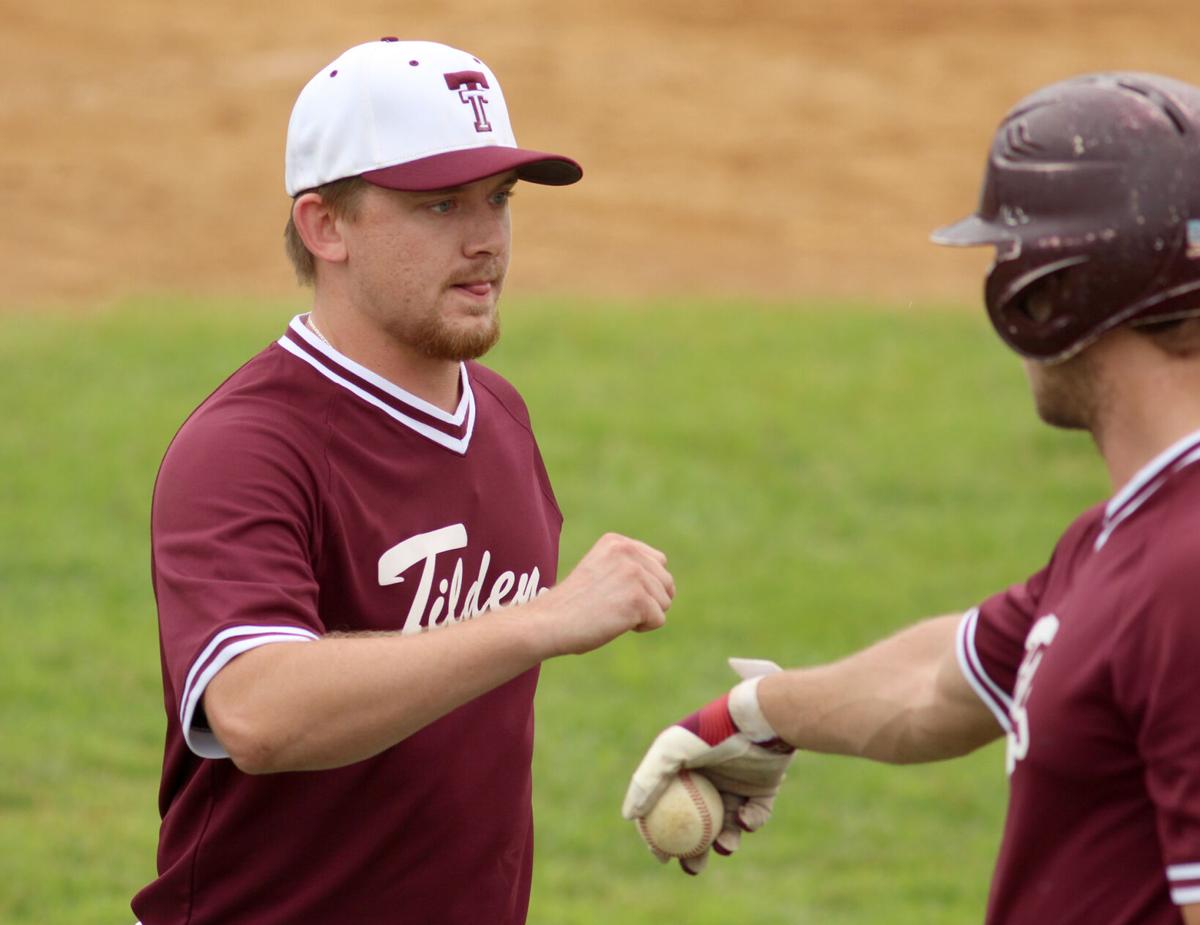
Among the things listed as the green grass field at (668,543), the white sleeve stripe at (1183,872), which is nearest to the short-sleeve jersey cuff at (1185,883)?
the white sleeve stripe at (1183,872)

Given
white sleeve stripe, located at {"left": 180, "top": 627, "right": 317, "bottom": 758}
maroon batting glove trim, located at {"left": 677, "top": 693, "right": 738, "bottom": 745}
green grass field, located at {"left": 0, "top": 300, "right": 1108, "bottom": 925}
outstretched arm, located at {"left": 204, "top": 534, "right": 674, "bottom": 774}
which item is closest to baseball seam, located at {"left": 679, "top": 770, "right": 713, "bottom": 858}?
maroon batting glove trim, located at {"left": 677, "top": 693, "right": 738, "bottom": 745}

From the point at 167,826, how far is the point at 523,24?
1793cm

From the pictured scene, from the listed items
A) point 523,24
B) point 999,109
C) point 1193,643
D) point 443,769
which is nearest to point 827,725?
point 443,769

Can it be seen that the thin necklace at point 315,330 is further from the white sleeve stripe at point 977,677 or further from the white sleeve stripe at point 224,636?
the white sleeve stripe at point 977,677

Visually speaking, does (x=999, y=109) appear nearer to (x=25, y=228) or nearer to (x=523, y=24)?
(x=523, y=24)

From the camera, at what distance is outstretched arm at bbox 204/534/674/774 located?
3.30 m

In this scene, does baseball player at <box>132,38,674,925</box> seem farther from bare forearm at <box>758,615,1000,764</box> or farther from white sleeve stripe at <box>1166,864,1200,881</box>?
white sleeve stripe at <box>1166,864,1200,881</box>

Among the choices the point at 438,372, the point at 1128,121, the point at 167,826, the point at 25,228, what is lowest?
the point at 25,228

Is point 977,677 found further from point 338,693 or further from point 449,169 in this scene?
point 449,169

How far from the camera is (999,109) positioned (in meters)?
18.9

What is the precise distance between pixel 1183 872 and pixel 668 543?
25.4 feet

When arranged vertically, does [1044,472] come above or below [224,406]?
→ below

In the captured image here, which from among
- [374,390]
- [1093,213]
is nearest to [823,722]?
[374,390]

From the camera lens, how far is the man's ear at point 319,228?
391 centimetres
